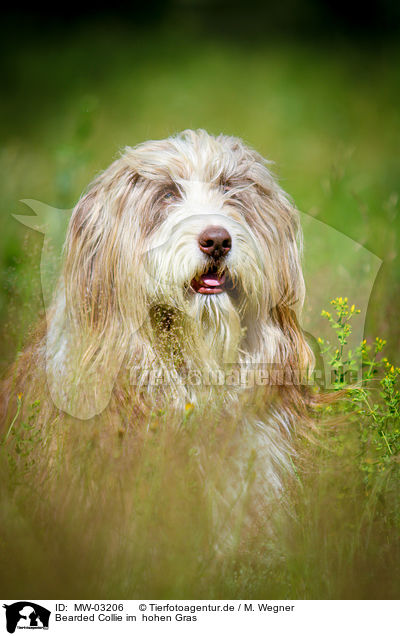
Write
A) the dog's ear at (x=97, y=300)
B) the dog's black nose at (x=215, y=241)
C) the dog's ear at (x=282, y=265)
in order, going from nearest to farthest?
1. the dog's black nose at (x=215, y=241)
2. the dog's ear at (x=97, y=300)
3. the dog's ear at (x=282, y=265)

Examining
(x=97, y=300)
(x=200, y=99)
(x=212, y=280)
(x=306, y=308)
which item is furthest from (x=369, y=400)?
(x=200, y=99)

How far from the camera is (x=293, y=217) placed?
2.68 meters

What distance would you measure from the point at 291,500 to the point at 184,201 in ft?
3.71

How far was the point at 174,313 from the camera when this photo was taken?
92.0 inches

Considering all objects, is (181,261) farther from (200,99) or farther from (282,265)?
A: (200,99)

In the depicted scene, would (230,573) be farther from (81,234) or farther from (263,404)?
(81,234)

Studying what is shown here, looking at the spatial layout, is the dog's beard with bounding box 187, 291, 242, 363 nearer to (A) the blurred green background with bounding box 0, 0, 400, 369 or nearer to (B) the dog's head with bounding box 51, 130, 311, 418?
(B) the dog's head with bounding box 51, 130, 311, 418

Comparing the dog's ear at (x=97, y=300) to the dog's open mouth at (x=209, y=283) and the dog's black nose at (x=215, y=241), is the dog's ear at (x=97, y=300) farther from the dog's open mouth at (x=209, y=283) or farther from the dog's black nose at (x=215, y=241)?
the dog's black nose at (x=215, y=241)

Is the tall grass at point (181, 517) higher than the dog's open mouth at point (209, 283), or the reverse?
the dog's open mouth at point (209, 283)

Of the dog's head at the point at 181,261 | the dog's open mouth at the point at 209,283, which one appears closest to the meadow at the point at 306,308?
the dog's head at the point at 181,261

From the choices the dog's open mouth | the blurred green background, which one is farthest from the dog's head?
the blurred green background
